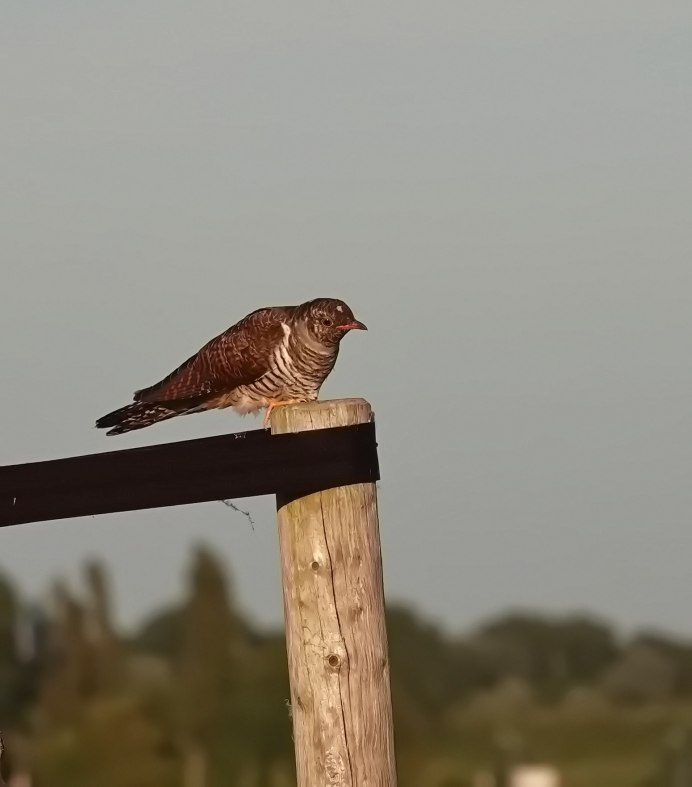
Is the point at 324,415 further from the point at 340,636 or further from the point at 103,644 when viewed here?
the point at 103,644

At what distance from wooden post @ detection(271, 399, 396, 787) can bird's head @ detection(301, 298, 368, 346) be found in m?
2.56

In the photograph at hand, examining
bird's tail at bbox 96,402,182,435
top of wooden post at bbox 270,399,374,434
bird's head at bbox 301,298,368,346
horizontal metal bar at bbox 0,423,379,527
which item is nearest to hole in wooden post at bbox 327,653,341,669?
horizontal metal bar at bbox 0,423,379,527

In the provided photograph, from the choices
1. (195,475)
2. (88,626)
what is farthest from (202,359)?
(195,475)

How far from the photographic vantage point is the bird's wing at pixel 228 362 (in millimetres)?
5168

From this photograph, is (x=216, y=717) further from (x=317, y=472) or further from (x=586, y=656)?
(x=317, y=472)

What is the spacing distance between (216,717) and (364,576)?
115 inches

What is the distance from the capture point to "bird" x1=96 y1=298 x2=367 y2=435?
5234 mm

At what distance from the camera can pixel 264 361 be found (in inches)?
215

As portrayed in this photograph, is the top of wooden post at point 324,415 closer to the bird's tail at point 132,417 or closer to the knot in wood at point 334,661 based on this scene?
the knot in wood at point 334,661

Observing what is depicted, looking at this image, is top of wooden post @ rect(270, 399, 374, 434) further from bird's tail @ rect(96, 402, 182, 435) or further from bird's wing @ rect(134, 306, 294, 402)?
bird's wing @ rect(134, 306, 294, 402)

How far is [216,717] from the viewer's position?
5.54 meters


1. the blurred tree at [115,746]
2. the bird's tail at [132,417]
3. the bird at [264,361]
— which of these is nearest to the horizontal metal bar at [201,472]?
the bird's tail at [132,417]

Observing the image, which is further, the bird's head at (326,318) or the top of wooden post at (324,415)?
the bird's head at (326,318)

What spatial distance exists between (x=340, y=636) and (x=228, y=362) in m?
2.62
